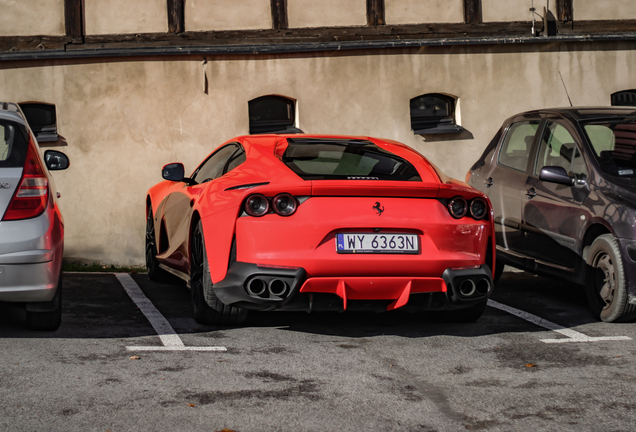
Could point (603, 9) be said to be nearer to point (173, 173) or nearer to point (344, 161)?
point (344, 161)

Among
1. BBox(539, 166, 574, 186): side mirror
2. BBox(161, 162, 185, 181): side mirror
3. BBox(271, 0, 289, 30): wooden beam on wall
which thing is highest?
BBox(271, 0, 289, 30): wooden beam on wall

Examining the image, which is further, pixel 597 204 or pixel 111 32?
pixel 111 32

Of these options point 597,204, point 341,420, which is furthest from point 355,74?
point 341,420

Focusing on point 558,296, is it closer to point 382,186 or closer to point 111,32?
point 382,186

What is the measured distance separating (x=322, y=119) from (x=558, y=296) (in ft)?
16.9


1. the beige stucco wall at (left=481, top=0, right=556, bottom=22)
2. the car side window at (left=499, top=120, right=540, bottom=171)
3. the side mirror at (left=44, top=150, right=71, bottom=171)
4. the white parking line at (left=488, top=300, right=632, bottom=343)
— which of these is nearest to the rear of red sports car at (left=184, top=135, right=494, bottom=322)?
the white parking line at (left=488, top=300, right=632, bottom=343)

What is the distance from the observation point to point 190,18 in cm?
1216

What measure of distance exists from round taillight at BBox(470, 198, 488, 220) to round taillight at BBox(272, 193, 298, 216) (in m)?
1.22

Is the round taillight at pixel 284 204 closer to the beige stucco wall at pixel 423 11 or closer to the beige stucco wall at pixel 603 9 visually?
the beige stucco wall at pixel 423 11

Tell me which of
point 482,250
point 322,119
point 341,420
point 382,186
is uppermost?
point 322,119

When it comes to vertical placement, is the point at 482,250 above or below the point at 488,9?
below

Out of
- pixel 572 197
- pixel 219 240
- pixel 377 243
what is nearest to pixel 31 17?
pixel 219 240

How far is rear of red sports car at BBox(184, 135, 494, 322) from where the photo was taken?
5.34 meters

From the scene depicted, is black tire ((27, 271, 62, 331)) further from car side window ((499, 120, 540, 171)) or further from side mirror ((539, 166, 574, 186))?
car side window ((499, 120, 540, 171))
